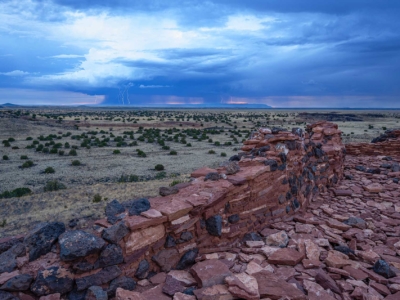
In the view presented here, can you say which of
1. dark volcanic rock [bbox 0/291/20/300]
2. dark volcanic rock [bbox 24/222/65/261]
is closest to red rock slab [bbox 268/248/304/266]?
dark volcanic rock [bbox 24/222/65/261]

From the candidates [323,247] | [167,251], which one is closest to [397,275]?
[323,247]

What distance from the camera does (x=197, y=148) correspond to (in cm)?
2734

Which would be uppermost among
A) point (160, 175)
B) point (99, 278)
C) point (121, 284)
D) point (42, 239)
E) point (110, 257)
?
point (42, 239)

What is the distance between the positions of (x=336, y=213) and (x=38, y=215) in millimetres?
8923

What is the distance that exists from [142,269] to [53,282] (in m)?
1.19

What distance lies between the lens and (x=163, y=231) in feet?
15.1

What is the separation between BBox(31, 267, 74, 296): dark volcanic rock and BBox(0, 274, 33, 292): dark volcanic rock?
0.08 m

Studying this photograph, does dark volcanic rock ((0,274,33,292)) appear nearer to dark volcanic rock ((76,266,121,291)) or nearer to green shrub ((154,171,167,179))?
dark volcanic rock ((76,266,121,291))

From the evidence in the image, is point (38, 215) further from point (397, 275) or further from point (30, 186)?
point (397, 275)

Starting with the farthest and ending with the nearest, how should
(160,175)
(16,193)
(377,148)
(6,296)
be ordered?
(160,175)
(377,148)
(16,193)
(6,296)

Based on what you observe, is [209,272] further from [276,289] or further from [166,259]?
[276,289]

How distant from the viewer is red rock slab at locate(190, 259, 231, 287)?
13.3 ft

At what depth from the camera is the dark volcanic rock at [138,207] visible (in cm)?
468

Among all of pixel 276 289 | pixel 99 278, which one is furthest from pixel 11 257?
pixel 276 289
